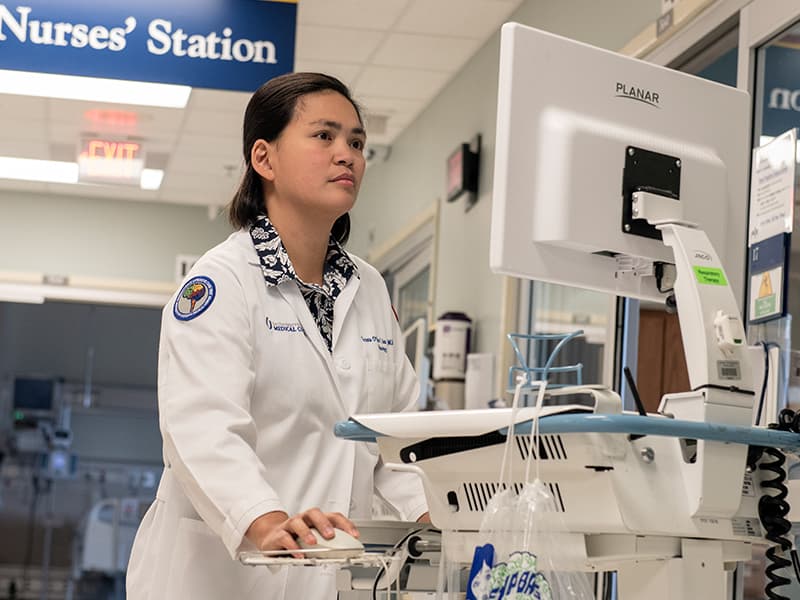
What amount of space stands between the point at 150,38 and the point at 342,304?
96.4 inches

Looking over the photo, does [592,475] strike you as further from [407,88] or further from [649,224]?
[407,88]

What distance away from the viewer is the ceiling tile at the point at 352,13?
218 inches

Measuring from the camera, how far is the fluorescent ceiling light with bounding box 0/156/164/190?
7.99 meters

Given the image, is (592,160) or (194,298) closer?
(592,160)

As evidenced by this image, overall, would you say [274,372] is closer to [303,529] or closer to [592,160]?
[303,529]

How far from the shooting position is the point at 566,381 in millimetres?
5285

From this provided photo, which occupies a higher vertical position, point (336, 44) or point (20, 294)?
point (336, 44)

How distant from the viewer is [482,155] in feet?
19.4

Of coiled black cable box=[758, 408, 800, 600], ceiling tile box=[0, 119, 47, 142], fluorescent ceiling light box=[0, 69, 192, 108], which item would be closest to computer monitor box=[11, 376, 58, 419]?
ceiling tile box=[0, 119, 47, 142]

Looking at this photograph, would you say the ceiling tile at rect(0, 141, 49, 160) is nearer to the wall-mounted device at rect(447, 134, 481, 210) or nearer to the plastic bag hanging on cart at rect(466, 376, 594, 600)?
the wall-mounted device at rect(447, 134, 481, 210)

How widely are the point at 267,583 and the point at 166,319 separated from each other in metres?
0.43

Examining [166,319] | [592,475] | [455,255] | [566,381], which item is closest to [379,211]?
[455,255]

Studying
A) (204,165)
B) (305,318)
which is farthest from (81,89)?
(305,318)

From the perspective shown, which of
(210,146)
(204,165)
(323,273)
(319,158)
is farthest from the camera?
(204,165)
